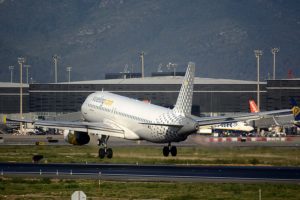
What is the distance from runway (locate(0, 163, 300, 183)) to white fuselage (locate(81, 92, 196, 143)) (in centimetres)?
754

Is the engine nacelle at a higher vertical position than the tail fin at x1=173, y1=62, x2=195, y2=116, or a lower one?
lower

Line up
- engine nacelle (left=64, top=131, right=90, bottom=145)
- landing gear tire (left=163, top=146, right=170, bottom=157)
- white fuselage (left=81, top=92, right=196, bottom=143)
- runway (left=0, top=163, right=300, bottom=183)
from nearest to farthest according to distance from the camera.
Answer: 1. runway (left=0, top=163, right=300, bottom=183)
2. white fuselage (left=81, top=92, right=196, bottom=143)
3. landing gear tire (left=163, top=146, right=170, bottom=157)
4. engine nacelle (left=64, top=131, right=90, bottom=145)

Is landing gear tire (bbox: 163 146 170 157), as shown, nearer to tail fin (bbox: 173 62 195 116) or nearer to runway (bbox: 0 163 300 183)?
tail fin (bbox: 173 62 195 116)

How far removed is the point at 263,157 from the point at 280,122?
8771cm

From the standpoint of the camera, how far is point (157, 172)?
93.1 m

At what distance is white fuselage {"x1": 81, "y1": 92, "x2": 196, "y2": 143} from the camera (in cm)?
10744

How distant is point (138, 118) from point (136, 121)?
45 centimetres

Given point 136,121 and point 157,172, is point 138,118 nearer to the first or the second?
point 136,121

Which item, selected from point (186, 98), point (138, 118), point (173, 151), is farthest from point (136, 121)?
point (186, 98)

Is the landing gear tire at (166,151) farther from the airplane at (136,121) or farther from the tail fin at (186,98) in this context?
the tail fin at (186,98)

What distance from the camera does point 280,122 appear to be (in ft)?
645

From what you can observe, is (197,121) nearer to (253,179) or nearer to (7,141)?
(253,179)

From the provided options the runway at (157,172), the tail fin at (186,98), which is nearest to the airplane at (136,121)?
the tail fin at (186,98)

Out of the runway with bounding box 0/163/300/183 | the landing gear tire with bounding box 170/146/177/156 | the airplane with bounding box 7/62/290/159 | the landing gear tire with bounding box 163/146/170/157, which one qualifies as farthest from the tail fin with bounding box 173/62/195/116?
the runway with bounding box 0/163/300/183
